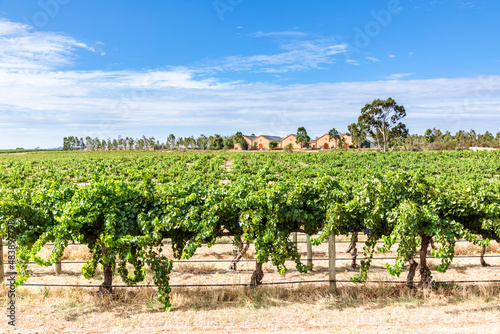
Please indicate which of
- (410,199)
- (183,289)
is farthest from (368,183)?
(183,289)

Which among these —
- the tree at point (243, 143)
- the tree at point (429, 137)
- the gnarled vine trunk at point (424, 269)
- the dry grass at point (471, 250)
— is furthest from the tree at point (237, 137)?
the gnarled vine trunk at point (424, 269)

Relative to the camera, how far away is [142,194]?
809 centimetres

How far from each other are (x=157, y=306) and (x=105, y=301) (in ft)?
3.62

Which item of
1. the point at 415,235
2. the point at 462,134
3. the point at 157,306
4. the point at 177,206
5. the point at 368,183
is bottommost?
the point at 157,306

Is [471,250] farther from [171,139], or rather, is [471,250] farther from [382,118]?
[171,139]

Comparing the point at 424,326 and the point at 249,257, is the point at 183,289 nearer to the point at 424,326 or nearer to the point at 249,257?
the point at 249,257

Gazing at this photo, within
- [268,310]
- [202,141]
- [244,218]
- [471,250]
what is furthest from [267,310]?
[202,141]

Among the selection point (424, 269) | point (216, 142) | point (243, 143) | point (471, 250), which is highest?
point (216, 142)

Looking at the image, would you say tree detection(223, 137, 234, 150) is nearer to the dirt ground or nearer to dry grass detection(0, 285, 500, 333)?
the dirt ground

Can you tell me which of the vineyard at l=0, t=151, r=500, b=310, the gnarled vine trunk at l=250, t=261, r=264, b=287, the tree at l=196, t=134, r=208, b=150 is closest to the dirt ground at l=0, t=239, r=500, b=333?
the gnarled vine trunk at l=250, t=261, r=264, b=287

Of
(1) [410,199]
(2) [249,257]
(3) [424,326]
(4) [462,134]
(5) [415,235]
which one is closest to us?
(3) [424,326]

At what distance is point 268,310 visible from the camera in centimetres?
727

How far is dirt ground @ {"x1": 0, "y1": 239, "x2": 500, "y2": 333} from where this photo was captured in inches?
259

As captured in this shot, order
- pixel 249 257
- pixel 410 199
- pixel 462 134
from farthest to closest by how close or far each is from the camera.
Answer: pixel 462 134 < pixel 249 257 < pixel 410 199
